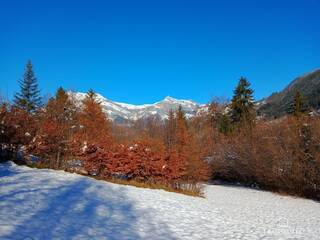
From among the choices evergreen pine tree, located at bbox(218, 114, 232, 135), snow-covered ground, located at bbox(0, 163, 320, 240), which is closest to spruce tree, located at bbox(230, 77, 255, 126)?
evergreen pine tree, located at bbox(218, 114, 232, 135)

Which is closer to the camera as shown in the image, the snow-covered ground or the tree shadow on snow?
the tree shadow on snow

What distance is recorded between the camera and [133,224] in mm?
7879

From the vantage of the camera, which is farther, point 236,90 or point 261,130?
point 236,90

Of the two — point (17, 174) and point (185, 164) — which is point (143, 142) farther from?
point (17, 174)

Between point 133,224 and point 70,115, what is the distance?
42.9ft

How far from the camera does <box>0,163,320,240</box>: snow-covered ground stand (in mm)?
6539

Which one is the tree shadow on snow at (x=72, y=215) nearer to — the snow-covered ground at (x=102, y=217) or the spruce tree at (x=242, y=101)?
the snow-covered ground at (x=102, y=217)

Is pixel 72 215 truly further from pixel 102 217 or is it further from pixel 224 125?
pixel 224 125

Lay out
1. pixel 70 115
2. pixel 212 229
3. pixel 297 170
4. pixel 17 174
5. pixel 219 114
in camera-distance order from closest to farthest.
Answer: pixel 212 229, pixel 17 174, pixel 70 115, pixel 297 170, pixel 219 114

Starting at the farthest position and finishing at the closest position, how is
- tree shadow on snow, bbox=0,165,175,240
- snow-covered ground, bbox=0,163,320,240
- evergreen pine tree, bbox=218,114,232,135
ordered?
1. evergreen pine tree, bbox=218,114,232,135
2. snow-covered ground, bbox=0,163,320,240
3. tree shadow on snow, bbox=0,165,175,240

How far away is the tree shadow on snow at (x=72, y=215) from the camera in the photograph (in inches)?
248

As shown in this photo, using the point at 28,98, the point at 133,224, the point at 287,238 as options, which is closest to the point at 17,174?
the point at 133,224

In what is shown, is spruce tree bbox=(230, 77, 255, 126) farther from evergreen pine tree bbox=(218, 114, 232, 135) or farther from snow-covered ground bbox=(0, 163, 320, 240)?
snow-covered ground bbox=(0, 163, 320, 240)

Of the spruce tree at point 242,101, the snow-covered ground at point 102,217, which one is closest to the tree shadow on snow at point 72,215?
the snow-covered ground at point 102,217
